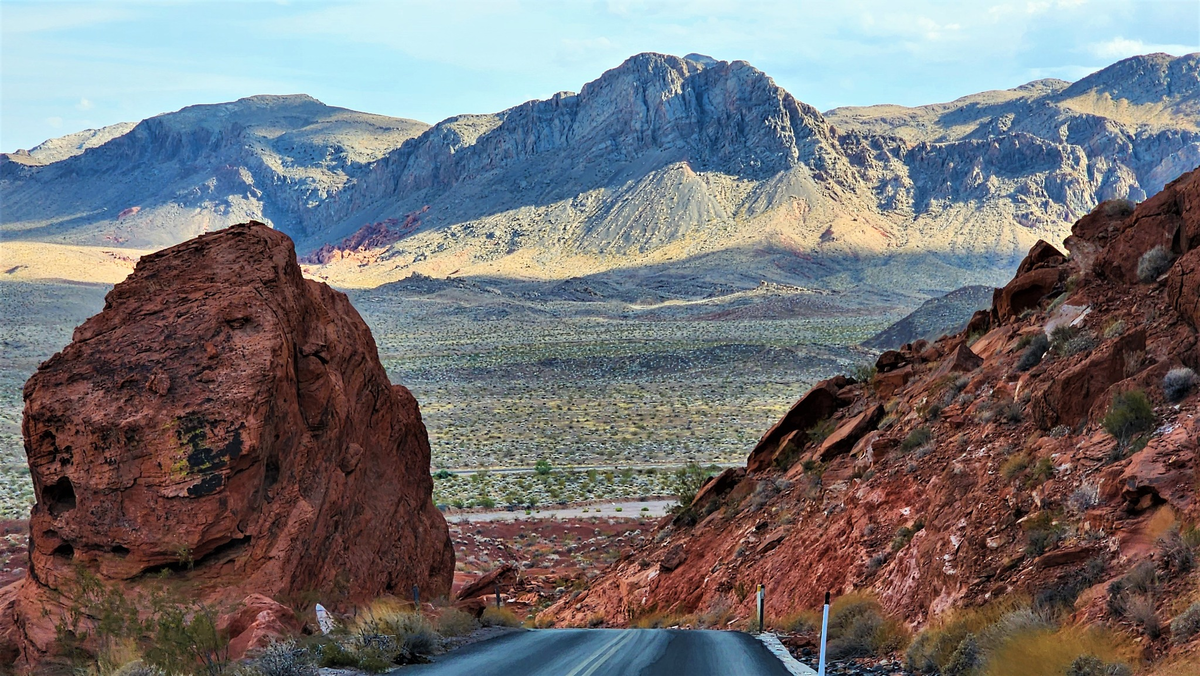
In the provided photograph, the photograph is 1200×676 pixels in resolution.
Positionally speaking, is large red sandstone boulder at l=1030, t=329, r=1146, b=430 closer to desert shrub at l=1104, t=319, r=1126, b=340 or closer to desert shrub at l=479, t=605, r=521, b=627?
desert shrub at l=1104, t=319, r=1126, b=340

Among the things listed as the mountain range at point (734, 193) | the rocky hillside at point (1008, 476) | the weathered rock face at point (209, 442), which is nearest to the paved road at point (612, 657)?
the rocky hillside at point (1008, 476)

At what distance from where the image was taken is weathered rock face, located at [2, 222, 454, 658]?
35.2 feet

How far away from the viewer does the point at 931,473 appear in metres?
13.1

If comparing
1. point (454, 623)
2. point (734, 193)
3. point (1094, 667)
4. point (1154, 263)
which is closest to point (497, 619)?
point (454, 623)

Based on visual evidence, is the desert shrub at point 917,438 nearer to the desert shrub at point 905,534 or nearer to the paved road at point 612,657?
the desert shrub at point 905,534

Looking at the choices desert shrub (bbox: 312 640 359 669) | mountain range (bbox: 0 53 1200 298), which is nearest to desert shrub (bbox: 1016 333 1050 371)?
desert shrub (bbox: 312 640 359 669)

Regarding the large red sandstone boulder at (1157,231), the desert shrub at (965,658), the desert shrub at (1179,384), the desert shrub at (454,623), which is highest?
the large red sandstone boulder at (1157,231)

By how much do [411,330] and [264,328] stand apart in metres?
88.9

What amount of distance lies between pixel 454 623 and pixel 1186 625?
7983 mm

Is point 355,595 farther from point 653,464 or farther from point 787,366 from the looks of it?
point 787,366

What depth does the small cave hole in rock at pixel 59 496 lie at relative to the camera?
11.1m

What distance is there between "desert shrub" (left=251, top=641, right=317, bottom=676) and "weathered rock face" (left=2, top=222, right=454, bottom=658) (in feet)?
7.84

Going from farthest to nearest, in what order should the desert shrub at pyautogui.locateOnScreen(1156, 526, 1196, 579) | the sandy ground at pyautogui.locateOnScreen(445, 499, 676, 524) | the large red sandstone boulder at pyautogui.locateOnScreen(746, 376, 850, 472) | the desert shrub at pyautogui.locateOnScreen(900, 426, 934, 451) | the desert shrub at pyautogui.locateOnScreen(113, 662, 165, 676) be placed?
the sandy ground at pyautogui.locateOnScreen(445, 499, 676, 524) < the large red sandstone boulder at pyautogui.locateOnScreen(746, 376, 850, 472) < the desert shrub at pyautogui.locateOnScreen(900, 426, 934, 451) < the desert shrub at pyautogui.locateOnScreen(113, 662, 165, 676) < the desert shrub at pyautogui.locateOnScreen(1156, 526, 1196, 579)

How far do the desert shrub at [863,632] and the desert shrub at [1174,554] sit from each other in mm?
2856
